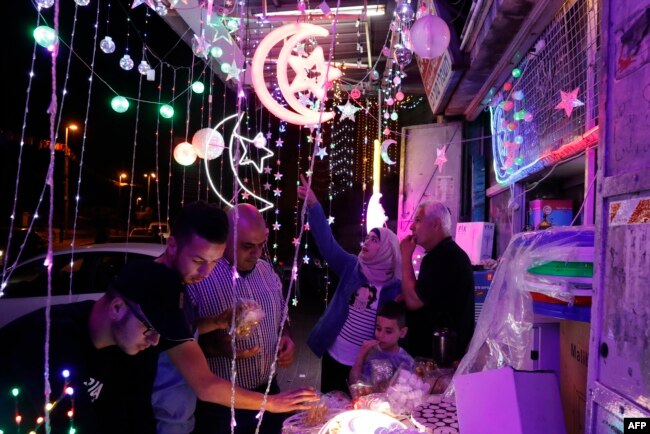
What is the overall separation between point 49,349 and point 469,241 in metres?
6.04

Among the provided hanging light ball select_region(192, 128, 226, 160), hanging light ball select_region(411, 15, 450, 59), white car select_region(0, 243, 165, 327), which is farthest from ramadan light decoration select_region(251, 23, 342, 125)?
hanging light ball select_region(192, 128, 226, 160)

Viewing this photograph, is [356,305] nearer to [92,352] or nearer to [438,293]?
[438,293]

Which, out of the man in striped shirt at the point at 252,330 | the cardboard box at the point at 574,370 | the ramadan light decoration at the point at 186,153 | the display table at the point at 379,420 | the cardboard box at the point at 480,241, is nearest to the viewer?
the display table at the point at 379,420

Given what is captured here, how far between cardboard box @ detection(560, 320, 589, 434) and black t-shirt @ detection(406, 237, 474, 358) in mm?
1044

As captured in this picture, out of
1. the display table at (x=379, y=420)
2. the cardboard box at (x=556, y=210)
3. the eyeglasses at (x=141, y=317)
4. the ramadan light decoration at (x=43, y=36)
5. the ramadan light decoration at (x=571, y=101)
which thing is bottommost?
the display table at (x=379, y=420)

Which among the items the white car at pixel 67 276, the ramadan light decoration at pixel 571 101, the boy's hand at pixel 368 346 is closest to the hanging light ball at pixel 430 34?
the ramadan light decoration at pixel 571 101

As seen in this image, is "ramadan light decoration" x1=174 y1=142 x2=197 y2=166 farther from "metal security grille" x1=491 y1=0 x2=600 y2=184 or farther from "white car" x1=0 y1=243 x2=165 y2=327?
"metal security grille" x1=491 y1=0 x2=600 y2=184

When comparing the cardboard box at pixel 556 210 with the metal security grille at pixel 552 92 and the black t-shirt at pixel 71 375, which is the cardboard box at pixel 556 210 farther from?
the black t-shirt at pixel 71 375

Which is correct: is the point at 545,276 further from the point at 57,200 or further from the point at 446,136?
the point at 57,200

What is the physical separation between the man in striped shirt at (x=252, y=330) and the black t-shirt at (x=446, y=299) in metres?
1.05

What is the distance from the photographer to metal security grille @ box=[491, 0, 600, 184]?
11.2 ft

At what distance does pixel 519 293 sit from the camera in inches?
77.4

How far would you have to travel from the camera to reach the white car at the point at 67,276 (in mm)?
5273

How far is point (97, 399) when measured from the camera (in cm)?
152
